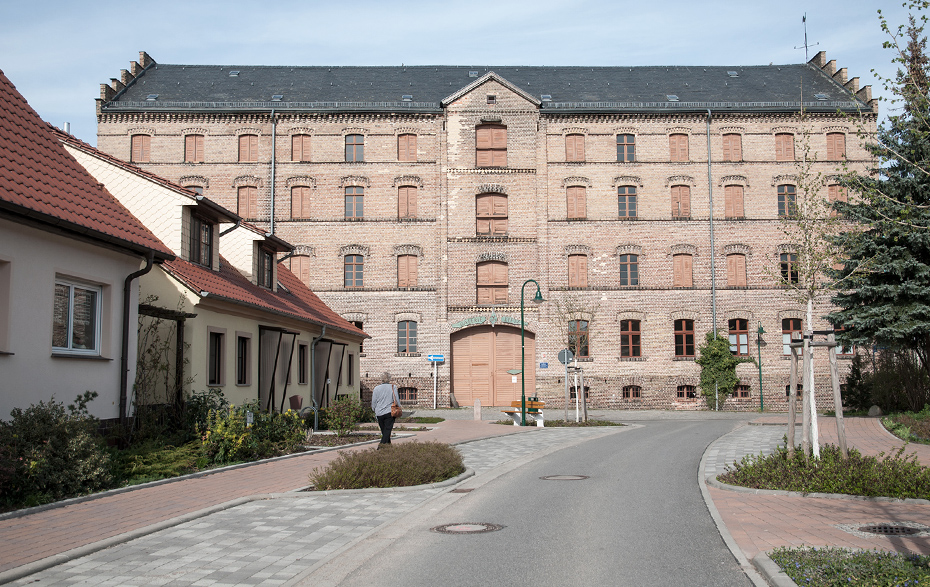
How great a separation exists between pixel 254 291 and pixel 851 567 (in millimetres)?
18533

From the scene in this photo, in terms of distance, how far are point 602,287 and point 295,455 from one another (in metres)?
28.1

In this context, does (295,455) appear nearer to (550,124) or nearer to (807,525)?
(807,525)

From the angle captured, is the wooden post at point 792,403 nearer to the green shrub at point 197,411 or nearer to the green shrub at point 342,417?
the green shrub at point 197,411

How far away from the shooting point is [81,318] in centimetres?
1327

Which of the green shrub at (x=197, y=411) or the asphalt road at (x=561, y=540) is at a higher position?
the green shrub at (x=197, y=411)

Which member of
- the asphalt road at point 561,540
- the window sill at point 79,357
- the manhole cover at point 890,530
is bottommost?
the asphalt road at point 561,540

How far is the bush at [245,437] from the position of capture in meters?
14.6

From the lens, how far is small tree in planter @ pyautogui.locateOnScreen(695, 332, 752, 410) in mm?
41000

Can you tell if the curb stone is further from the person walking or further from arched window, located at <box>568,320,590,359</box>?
arched window, located at <box>568,320,590,359</box>

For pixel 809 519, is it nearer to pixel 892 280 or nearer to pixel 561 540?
pixel 561 540

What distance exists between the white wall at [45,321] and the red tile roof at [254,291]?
3128mm

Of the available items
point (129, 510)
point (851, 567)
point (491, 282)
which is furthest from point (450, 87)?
point (851, 567)

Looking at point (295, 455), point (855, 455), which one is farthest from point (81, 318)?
point (855, 455)

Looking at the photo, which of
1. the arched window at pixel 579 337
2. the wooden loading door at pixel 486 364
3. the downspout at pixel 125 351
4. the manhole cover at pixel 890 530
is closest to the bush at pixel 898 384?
the arched window at pixel 579 337
